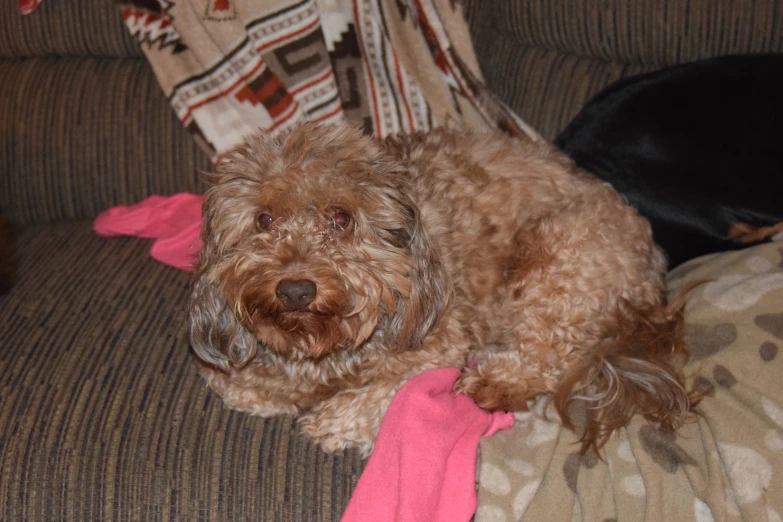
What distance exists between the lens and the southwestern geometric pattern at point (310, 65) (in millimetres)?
3229

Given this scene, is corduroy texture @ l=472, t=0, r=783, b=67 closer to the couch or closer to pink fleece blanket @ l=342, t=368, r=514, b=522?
the couch

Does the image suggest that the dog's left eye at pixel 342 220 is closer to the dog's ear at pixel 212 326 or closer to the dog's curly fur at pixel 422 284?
the dog's curly fur at pixel 422 284

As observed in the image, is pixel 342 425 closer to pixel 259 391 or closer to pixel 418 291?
pixel 259 391

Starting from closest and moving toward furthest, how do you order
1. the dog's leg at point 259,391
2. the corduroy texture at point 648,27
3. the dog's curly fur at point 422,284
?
1. the dog's curly fur at point 422,284
2. the dog's leg at point 259,391
3. the corduroy texture at point 648,27

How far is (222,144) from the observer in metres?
3.36

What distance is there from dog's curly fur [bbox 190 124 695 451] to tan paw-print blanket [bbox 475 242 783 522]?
7 cm

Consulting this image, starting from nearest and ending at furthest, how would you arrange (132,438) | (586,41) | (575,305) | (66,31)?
(132,438) < (575,305) < (586,41) < (66,31)

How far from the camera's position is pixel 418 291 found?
2199mm

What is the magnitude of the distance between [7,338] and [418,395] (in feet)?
4.78

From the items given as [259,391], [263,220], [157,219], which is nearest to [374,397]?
[259,391]

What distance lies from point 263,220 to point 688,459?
1.32 m

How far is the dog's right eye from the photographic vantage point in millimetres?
2123

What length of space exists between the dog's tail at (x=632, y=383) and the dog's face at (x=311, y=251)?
491 mm

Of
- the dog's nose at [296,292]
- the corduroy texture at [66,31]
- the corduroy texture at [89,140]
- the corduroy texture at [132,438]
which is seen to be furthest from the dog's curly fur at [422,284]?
the corduroy texture at [66,31]
